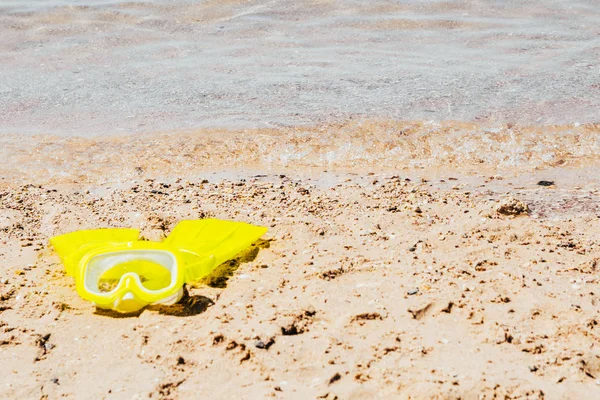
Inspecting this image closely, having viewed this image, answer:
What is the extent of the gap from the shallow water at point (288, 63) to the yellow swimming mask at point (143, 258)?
196cm

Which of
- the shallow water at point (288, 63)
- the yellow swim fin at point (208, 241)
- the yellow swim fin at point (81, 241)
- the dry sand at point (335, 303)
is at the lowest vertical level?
the dry sand at point (335, 303)

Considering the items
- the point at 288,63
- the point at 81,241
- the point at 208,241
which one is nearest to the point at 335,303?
the point at 208,241

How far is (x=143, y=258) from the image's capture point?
125 inches

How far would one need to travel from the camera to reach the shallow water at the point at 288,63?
555cm

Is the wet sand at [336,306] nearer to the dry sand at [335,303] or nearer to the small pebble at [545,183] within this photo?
the dry sand at [335,303]

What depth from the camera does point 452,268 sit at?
3084 mm

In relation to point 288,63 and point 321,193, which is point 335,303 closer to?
point 321,193

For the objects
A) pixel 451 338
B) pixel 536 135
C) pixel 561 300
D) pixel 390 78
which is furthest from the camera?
pixel 390 78

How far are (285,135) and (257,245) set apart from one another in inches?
71.1

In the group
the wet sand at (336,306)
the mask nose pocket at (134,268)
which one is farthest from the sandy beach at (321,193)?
the mask nose pocket at (134,268)

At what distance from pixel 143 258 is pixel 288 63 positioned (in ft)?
13.2

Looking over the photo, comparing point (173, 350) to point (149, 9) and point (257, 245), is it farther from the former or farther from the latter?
point (149, 9)

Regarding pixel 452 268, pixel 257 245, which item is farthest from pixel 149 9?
pixel 452 268

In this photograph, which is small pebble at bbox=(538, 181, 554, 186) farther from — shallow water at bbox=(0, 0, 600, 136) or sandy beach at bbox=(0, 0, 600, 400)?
shallow water at bbox=(0, 0, 600, 136)
